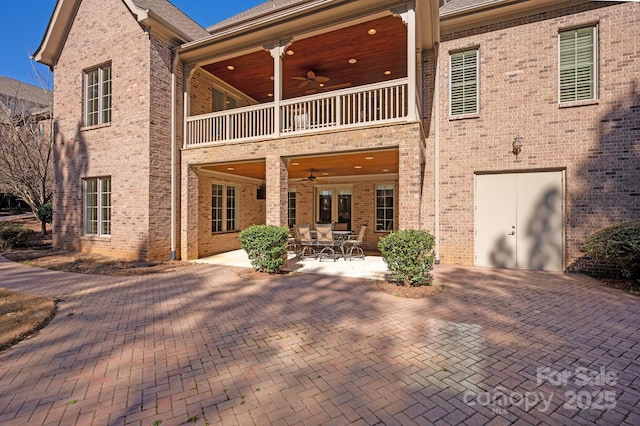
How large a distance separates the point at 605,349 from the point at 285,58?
10.2 meters

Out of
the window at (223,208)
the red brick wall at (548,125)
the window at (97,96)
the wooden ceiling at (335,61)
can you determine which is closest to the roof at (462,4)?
the red brick wall at (548,125)

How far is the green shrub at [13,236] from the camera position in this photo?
10.9m

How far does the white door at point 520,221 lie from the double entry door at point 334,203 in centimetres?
565

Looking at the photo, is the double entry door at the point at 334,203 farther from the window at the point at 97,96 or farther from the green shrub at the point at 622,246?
the window at the point at 97,96

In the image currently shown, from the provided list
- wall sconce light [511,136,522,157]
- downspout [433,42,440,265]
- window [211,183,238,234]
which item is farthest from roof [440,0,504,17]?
window [211,183,238,234]

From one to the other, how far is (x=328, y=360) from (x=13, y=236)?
13540 millimetres

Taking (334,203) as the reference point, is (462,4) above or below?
above

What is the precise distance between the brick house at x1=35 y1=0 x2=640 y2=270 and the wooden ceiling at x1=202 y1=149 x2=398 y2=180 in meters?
0.11

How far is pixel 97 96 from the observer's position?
34.3 feet

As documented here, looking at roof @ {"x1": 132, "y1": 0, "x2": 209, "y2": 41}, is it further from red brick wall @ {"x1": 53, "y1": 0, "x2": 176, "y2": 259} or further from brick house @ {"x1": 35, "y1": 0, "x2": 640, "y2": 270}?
red brick wall @ {"x1": 53, "y1": 0, "x2": 176, "y2": 259}

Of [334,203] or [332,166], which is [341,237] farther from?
Answer: [334,203]

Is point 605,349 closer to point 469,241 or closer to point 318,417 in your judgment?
point 318,417

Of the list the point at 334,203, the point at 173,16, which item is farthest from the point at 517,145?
the point at 173,16

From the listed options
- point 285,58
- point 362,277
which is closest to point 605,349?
point 362,277
